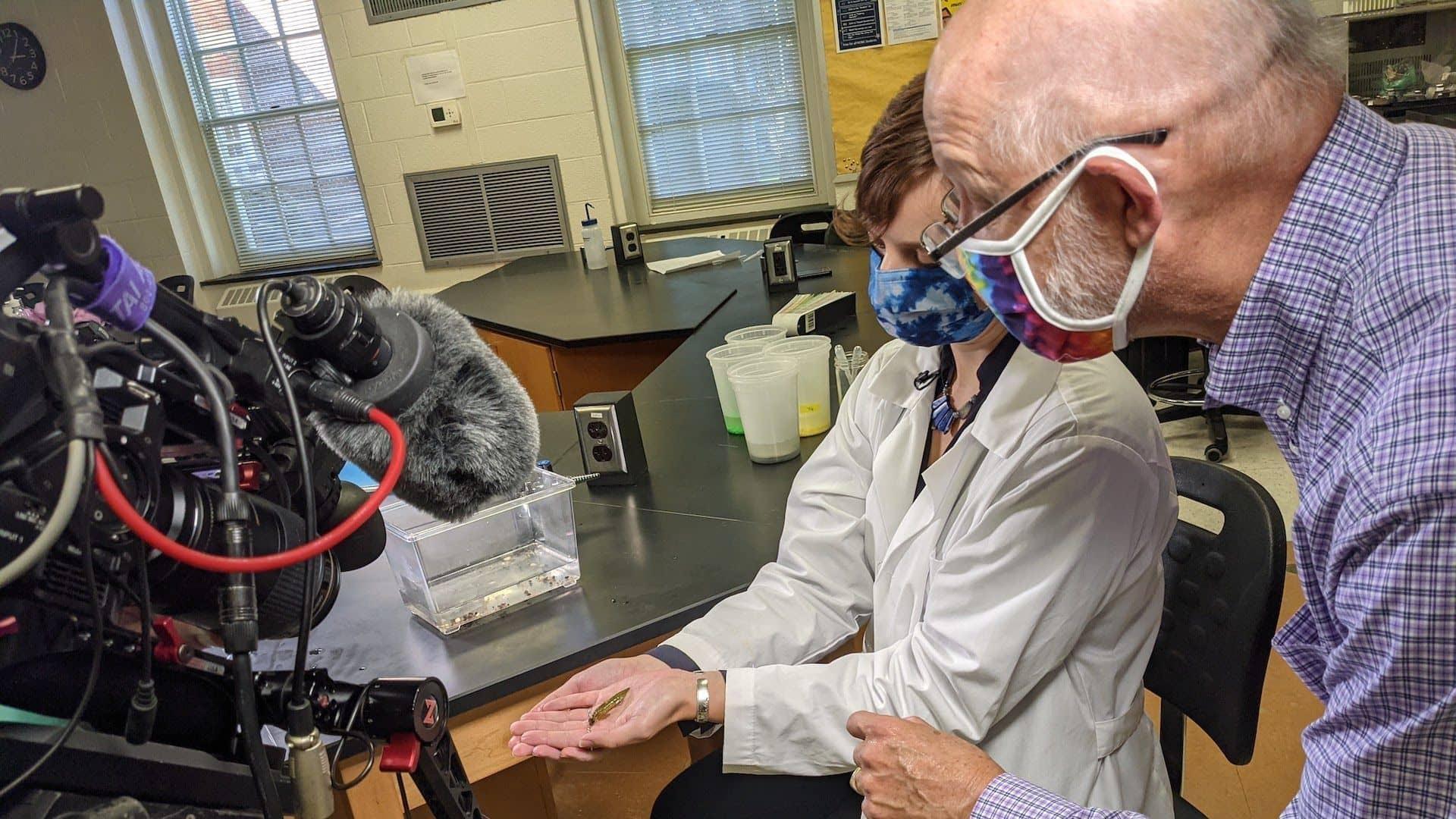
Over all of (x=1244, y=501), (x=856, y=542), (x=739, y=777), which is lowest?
(x=739, y=777)

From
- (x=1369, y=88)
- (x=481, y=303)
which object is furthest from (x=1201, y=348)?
(x=481, y=303)

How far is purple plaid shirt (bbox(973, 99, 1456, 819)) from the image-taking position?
0.67 meters

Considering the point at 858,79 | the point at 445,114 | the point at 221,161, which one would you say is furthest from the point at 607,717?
the point at 221,161

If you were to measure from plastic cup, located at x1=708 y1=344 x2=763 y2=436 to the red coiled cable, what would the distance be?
1.32 metres

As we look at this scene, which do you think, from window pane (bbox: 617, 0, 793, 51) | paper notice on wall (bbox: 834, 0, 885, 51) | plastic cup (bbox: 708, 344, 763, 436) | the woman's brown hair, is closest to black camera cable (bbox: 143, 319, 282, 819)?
the woman's brown hair

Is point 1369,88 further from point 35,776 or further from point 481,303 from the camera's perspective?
point 35,776

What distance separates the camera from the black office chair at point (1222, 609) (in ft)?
3.64

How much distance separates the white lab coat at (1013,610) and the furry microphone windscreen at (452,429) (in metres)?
0.64

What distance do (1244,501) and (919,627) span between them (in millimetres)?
421

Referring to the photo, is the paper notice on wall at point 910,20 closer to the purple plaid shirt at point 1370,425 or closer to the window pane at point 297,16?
the window pane at point 297,16

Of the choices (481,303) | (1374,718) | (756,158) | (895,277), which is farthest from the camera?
(756,158)

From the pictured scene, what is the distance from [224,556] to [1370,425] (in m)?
0.79

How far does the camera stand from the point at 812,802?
135 centimetres

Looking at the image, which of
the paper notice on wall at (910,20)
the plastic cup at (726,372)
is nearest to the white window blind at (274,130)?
the paper notice on wall at (910,20)
